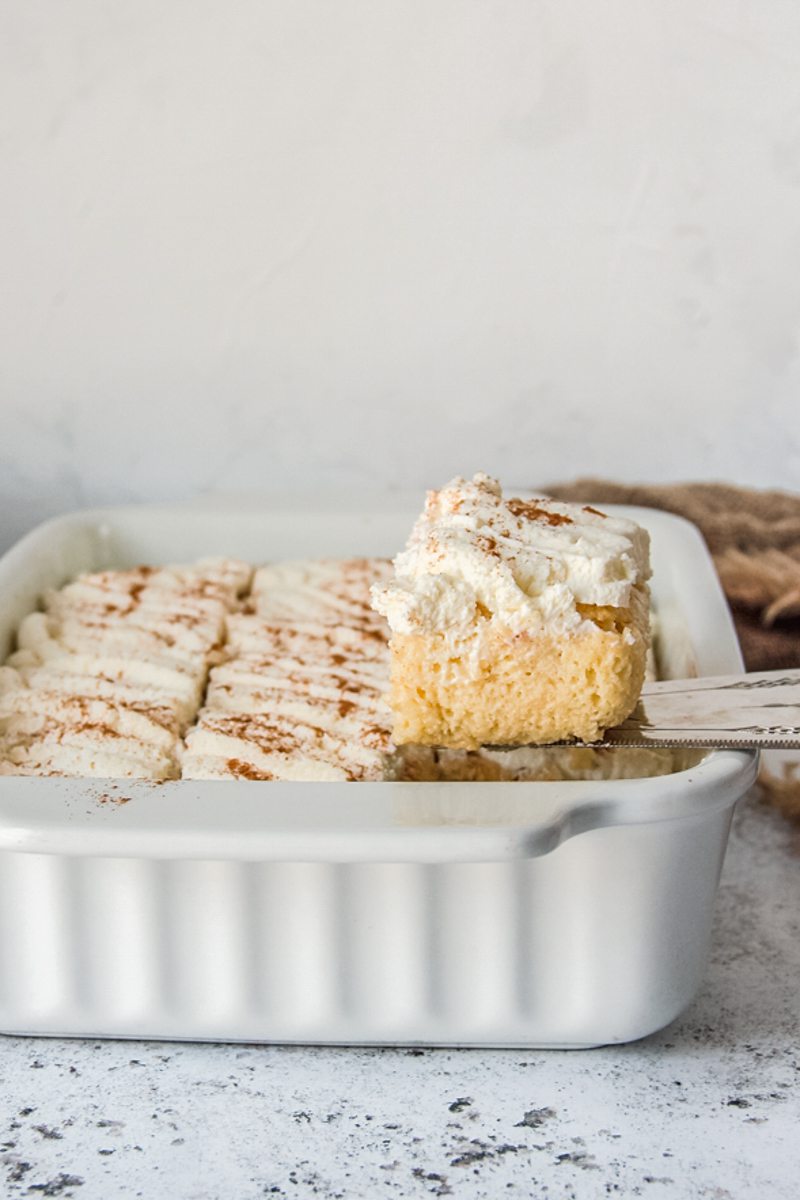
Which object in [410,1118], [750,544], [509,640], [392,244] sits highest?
[392,244]

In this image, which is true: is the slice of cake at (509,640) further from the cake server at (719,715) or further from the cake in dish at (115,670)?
the cake in dish at (115,670)

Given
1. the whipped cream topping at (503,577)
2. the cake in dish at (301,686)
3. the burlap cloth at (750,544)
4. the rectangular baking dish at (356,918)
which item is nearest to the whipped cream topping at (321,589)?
the cake in dish at (301,686)

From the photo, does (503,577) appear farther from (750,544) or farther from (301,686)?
(750,544)

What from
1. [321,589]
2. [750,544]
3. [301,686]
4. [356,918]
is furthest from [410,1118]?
[750,544]

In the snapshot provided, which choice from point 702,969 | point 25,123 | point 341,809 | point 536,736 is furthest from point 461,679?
point 25,123

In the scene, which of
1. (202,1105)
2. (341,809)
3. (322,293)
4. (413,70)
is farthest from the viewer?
(322,293)

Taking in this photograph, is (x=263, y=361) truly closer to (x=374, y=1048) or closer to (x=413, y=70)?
(x=413, y=70)
